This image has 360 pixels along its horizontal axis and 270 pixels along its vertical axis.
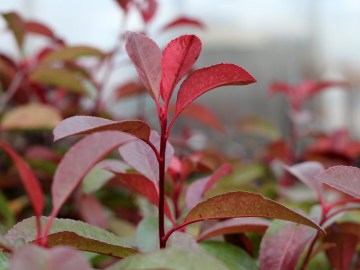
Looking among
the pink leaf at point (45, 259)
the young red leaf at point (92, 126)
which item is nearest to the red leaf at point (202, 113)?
the young red leaf at point (92, 126)

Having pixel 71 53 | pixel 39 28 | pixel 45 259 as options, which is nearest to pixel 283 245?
pixel 45 259

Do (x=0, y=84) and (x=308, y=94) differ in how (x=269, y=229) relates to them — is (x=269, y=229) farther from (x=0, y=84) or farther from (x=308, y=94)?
(x=0, y=84)

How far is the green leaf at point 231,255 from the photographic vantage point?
52cm

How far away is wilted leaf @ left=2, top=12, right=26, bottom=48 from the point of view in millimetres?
871

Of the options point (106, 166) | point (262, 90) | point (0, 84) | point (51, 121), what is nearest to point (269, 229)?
point (106, 166)

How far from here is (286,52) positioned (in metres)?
4.23

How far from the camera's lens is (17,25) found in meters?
0.91

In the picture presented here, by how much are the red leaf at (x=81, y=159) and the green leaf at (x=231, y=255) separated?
0.20 m

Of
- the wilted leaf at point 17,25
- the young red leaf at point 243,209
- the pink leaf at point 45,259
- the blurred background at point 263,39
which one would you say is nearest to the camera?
the pink leaf at point 45,259

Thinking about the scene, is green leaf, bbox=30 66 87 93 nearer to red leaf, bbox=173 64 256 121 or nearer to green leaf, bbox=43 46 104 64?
green leaf, bbox=43 46 104 64

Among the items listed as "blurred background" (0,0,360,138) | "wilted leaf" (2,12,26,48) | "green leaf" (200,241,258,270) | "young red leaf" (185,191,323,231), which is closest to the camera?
"young red leaf" (185,191,323,231)

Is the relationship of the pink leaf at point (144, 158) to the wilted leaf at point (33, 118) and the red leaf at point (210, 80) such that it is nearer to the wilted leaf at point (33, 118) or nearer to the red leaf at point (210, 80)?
the red leaf at point (210, 80)

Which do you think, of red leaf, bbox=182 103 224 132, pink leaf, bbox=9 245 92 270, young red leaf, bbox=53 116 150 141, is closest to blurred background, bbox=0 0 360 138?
red leaf, bbox=182 103 224 132

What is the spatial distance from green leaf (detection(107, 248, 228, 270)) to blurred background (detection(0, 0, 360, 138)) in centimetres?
354
